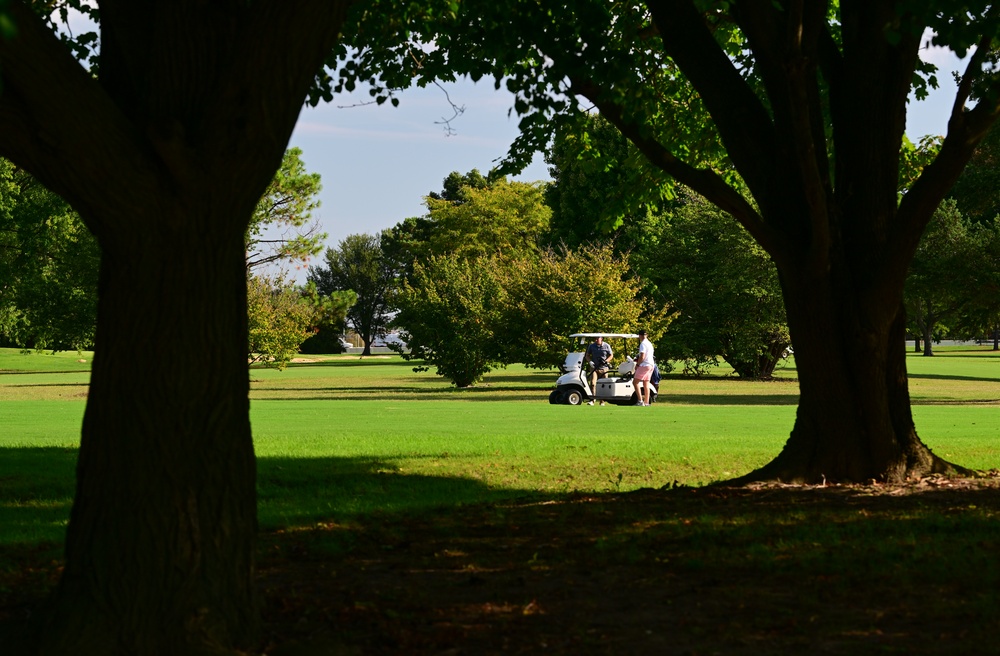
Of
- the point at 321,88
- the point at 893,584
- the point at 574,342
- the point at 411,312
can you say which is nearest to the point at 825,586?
the point at 893,584

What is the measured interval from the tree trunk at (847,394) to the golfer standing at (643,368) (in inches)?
662

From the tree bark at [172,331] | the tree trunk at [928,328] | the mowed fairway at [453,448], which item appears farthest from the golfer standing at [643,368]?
the tree trunk at [928,328]

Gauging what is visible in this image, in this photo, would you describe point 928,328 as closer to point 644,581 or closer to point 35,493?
point 35,493

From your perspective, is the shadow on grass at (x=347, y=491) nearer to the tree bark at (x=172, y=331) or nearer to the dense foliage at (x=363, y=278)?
the tree bark at (x=172, y=331)

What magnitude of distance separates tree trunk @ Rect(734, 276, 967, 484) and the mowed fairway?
2.17 metres

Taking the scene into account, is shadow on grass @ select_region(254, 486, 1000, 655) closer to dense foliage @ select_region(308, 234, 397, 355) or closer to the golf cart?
the golf cart

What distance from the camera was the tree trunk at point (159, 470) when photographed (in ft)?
16.9

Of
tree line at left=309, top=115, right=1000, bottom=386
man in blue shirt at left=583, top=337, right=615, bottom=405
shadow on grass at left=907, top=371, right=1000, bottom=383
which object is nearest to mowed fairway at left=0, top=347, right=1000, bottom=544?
man in blue shirt at left=583, top=337, right=615, bottom=405

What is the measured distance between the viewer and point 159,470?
5207 millimetres

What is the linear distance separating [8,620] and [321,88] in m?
8.20

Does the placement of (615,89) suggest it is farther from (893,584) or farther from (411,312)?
(411,312)

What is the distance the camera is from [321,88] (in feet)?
42.2

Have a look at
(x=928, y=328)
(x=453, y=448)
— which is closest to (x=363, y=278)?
(x=928, y=328)

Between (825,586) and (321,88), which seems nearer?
(825,586)
